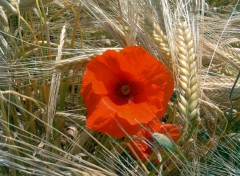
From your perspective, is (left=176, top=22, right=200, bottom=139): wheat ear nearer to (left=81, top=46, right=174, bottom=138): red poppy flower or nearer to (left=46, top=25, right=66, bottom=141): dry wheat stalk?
(left=81, top=46, right=174, bottom=138): red poppy flower

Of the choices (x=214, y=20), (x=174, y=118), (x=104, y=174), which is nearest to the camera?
(x=104, y=174)

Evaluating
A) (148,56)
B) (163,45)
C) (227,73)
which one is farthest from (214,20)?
(148,56)

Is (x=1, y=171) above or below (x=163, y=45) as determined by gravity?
below

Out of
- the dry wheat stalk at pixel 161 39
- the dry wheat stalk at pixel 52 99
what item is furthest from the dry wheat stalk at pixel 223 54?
the dry wheat stalk at pixel 52 99

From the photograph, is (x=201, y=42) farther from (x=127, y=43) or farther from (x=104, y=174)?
(x=104, y=174)

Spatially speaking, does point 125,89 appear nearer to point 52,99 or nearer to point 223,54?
point 52,99

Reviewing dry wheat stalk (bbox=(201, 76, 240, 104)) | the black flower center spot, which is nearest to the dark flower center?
the black flower center spot
